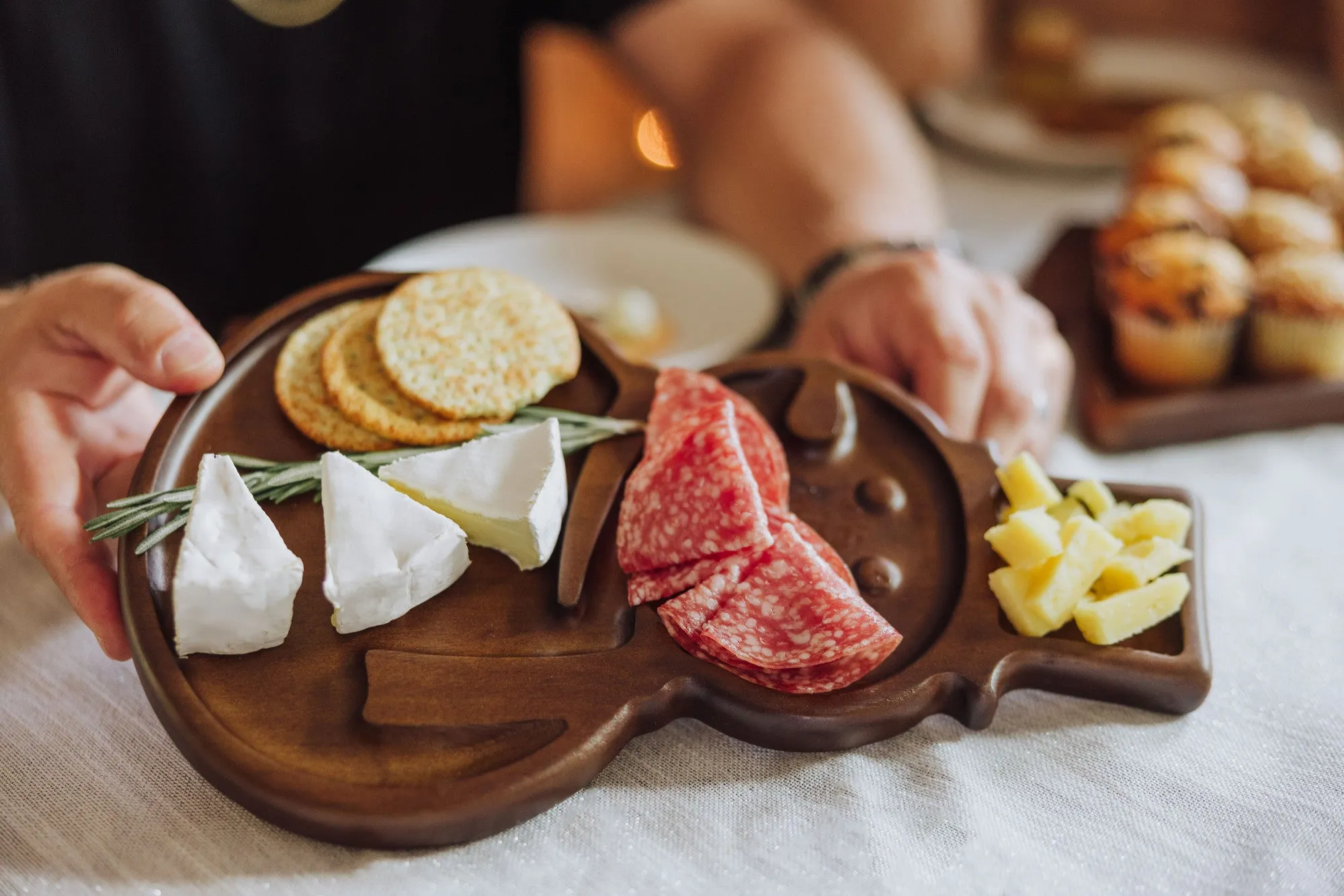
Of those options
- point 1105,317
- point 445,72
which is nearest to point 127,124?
point 445,72

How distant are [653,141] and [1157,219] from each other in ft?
3.51

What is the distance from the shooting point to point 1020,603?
0.75 m

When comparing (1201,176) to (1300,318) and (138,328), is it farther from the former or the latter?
(138,328)

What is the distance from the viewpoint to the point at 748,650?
27.7 inches

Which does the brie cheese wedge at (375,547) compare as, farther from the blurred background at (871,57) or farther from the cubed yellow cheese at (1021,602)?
the blurred background at (871,57)

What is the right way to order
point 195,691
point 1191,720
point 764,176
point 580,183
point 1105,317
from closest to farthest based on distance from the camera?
point 195,691 → point 1191,720 → point 1105,317 → point 764,176 → point 580,183

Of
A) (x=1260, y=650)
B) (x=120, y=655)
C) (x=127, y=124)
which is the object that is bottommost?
(x=1260, y=650)

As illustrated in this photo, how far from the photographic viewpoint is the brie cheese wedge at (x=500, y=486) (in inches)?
29.8

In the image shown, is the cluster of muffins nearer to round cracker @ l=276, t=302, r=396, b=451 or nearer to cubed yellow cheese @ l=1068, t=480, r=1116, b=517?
cubed yellow cheese @ l=1068, t=480, r=1116, b=517

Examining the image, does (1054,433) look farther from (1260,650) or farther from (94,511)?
(94,511)

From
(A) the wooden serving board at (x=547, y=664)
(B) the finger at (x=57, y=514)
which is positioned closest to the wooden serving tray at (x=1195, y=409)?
(A) the wooden serving board at (x=547, y=664)

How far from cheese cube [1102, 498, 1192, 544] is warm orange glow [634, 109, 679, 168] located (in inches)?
52.6

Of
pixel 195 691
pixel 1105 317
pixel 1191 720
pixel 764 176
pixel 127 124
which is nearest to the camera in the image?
pixel 195 691

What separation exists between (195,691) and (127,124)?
1.04m
